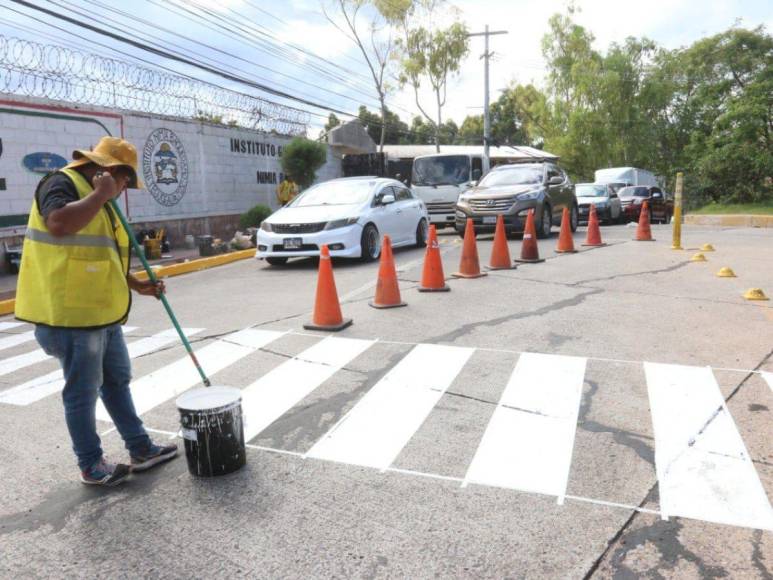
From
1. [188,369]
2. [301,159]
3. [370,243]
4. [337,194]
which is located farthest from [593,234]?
[188,369]

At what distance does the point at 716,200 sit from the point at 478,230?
16757 mm

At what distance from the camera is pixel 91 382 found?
3.49m

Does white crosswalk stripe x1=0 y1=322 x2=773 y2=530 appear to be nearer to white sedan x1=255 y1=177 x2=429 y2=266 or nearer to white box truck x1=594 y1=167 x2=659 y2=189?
white sedan x1=255 y1=177 x2=429 y2=266

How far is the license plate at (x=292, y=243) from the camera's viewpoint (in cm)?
1171

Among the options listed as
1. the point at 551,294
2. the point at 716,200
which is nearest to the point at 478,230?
the point at 551,294

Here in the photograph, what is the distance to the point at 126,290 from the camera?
11.9 ft

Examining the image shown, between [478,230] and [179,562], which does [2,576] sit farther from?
[478,230]

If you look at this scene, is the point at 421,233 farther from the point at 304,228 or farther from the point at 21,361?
the point at 21,361

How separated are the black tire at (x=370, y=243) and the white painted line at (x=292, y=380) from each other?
5788mm

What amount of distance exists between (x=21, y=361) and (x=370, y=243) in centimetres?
697

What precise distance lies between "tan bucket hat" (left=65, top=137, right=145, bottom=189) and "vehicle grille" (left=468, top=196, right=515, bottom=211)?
12.4 meters

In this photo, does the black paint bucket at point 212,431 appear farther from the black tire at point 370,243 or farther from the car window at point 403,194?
the car window at point 403,194

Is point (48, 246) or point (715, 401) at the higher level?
point (48, 246)

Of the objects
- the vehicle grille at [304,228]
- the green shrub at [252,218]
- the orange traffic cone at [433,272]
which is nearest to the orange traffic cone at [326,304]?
the orange traffic cone at [433,272]
